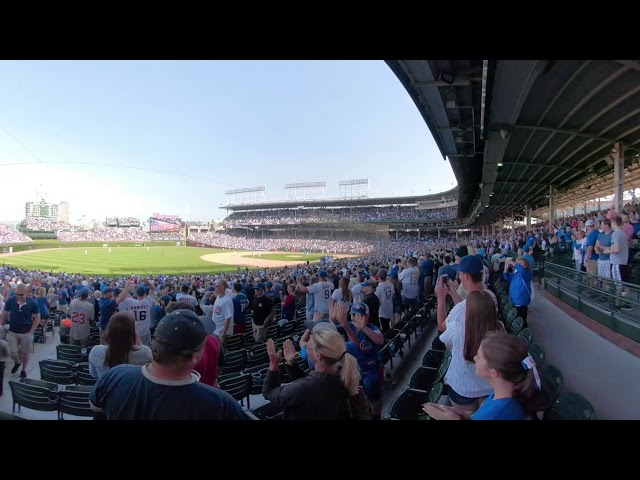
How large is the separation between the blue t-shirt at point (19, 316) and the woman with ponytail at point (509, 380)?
25.8 feet

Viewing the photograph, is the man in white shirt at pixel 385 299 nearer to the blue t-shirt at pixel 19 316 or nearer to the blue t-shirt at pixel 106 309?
the blue t-shirt at pixel 106 309

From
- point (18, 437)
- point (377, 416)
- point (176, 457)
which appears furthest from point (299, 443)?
point (377, 416)

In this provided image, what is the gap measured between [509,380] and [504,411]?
6.2 inches

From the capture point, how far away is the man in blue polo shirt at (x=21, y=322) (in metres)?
6.67

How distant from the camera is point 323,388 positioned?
2.21 metres

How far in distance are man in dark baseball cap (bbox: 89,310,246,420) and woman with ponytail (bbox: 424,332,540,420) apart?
52.1 inches

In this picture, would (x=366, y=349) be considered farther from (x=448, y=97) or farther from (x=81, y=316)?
(x=81, y=316)

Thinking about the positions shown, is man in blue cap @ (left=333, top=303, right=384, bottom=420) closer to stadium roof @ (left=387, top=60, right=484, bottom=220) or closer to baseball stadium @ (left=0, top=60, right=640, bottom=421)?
baseball stadium @ (left=0, top=60, right=640, bottom=421)

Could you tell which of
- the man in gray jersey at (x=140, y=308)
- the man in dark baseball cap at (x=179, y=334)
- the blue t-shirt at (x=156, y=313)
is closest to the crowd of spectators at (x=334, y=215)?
the blue t-shirt at (x=156, y=313)

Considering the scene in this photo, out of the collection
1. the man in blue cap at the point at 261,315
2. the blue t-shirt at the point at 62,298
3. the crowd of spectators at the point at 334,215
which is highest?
the crowd of spectators at the point at 334,215

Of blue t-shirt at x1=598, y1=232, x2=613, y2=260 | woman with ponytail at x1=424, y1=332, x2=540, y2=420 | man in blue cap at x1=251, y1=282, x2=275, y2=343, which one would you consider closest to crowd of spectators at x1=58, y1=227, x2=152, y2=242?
man in blue cap at x1=251, y1=282, x2=275, y2=343

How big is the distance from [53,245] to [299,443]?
8136 cm

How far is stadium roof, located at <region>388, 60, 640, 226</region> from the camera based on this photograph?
222 inches

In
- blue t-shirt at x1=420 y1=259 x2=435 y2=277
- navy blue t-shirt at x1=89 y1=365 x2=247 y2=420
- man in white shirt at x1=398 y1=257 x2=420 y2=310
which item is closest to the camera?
navy blue t-shirt at x1=89 y1=365 x2=247 y2=420
